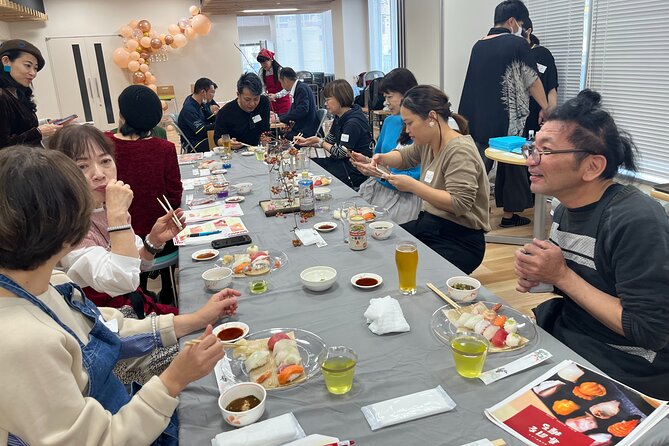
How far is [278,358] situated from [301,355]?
0.24 feet

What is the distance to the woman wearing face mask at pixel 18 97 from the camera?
3.62 meters

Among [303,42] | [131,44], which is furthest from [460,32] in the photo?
[303,42]

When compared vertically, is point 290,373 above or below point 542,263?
below

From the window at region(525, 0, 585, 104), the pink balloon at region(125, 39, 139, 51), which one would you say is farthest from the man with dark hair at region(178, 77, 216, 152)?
the pink balloon at region(125, 39, 139, 51)

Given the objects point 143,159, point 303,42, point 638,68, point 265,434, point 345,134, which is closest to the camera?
point 265,434

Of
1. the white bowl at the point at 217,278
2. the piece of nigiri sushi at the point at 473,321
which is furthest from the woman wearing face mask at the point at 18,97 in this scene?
the piece of nigiri sushi at the point at 473,321

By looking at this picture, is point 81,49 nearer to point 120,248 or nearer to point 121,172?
point 121,172

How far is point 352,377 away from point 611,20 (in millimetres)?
3943

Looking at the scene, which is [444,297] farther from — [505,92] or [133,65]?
[133,65]

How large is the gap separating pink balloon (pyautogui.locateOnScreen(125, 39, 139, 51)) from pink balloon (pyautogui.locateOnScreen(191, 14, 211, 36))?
125 cm

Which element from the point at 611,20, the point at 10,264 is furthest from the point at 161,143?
the point at 611,20

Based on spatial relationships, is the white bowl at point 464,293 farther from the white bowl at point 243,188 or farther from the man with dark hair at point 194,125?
the man with dark hair at point 194,125

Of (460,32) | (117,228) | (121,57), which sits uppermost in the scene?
(121,57)

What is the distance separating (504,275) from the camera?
3441mm
